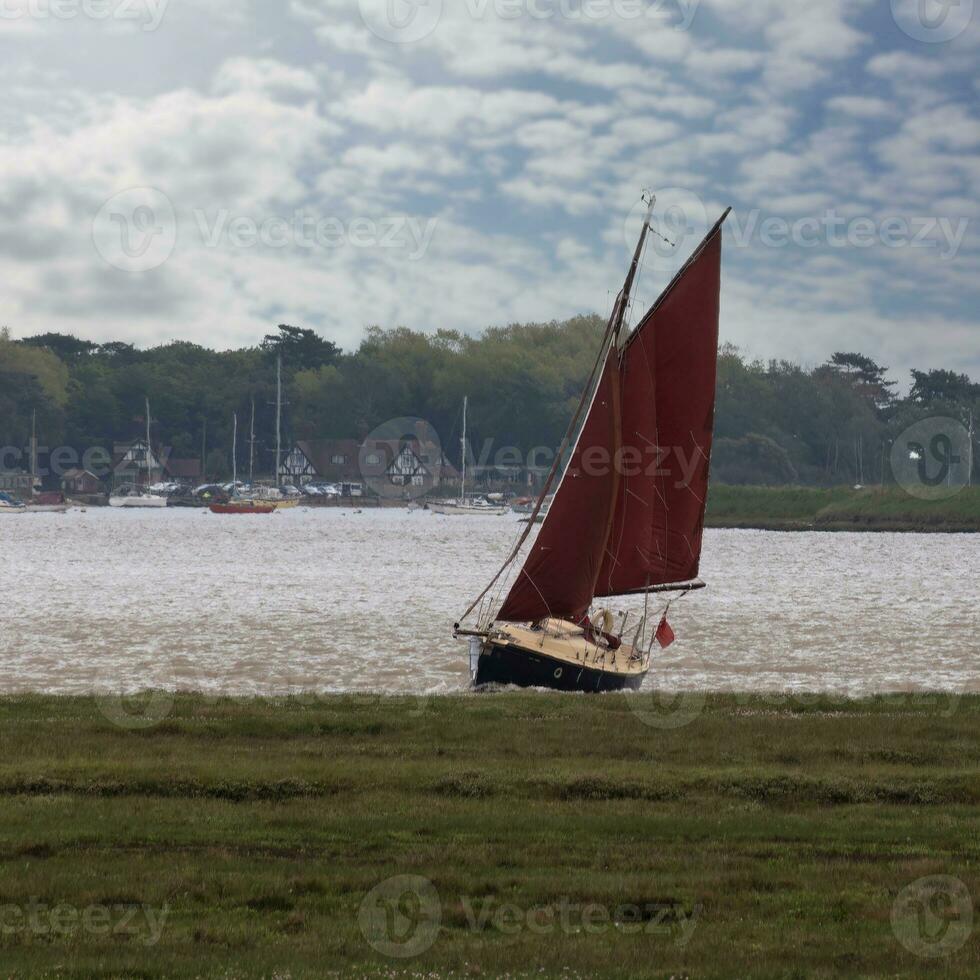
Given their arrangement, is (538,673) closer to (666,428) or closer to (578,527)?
(578,527)

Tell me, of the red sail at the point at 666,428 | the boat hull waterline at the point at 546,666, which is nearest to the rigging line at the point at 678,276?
the red sail at the point at 666,428

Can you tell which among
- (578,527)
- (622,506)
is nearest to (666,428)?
(622,506)

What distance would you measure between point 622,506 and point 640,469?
1.02 metres

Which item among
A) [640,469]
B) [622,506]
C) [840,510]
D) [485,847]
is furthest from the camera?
[840,510]

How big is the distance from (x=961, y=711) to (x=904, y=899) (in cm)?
1385

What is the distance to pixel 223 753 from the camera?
2130 cm

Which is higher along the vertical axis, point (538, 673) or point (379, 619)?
point (538, 673)

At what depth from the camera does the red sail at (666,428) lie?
3409 cm

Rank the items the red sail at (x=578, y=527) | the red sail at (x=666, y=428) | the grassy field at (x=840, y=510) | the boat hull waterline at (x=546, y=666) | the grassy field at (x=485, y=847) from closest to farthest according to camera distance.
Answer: the grassy field at (x=485, y=847), the boat hull waterline at (x=546, y=666), the red sail at (x=578, y=527), the red sail at (x=666, y=428), the grassy field at (x=840, y=510)

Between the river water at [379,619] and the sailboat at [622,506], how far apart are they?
2.37 m

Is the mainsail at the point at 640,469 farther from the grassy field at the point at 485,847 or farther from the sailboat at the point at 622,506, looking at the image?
the grassy field at the point at 485,847

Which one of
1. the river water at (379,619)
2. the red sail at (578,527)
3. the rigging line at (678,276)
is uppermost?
the rigging line at (678,276)

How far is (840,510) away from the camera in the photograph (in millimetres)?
171000

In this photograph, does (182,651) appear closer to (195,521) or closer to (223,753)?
(223,753)
